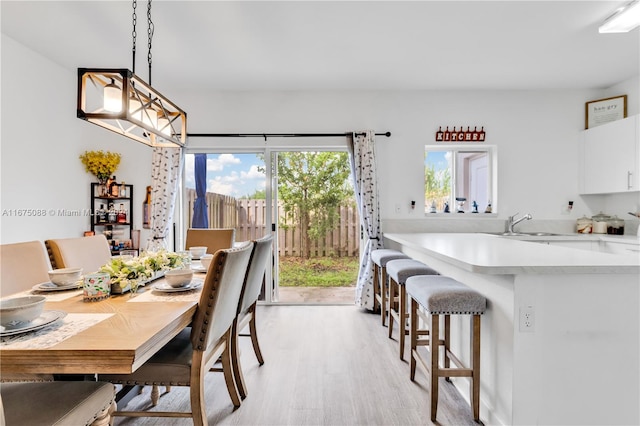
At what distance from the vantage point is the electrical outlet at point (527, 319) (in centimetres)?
148

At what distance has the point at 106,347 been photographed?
95 cm

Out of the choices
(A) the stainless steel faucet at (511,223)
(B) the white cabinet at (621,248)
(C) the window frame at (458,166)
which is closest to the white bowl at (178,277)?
(C) the window frame at (458,166)

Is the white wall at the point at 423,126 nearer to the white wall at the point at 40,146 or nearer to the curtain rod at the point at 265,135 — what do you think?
the curtain rod at the point at 265,135

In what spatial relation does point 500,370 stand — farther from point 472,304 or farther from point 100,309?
point 100,309

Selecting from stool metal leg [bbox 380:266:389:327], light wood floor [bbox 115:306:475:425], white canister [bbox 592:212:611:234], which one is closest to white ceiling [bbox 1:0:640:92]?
white canister [bbox 592:212:611:234]

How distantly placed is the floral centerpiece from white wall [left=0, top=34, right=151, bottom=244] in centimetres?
188

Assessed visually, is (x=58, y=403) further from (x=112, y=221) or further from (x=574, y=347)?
(x=112, y=221)

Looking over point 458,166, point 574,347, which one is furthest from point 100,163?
point 574,347

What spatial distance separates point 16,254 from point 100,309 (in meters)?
0.98

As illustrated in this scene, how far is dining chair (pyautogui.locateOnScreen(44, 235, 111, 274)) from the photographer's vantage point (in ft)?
6.55

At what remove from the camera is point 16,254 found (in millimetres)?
1820

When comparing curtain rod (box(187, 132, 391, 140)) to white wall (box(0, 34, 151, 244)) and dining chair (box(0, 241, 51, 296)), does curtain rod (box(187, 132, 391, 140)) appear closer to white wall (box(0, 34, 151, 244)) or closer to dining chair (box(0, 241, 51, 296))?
white wall (box(0, 34, 151, 244))

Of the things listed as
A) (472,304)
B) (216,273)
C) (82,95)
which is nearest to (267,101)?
(82,95)

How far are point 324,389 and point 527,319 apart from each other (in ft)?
4.19
